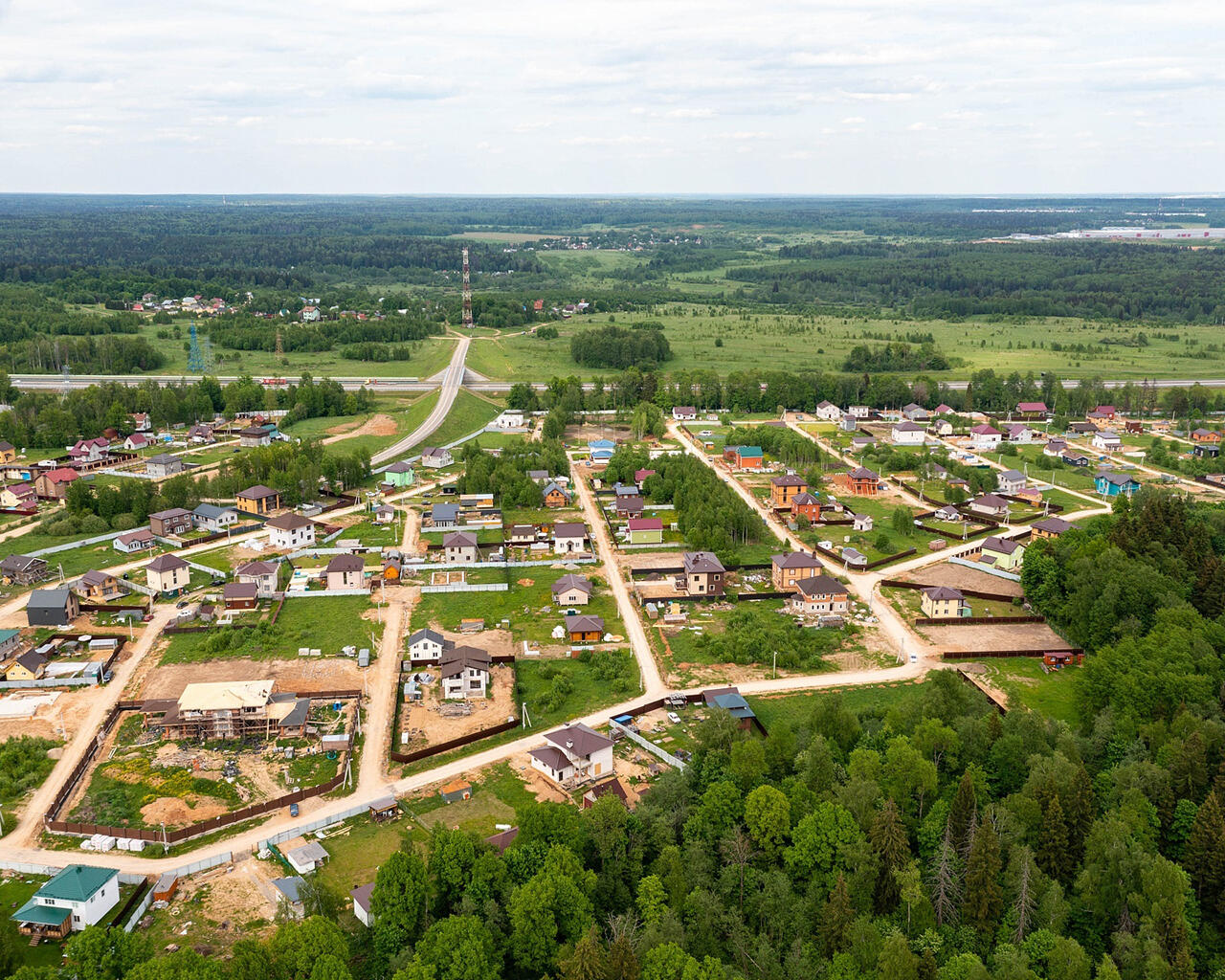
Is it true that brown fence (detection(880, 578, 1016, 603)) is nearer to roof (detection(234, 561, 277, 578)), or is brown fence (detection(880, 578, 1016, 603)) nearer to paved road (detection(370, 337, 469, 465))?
roof (detection(234, 561, 277, 578))

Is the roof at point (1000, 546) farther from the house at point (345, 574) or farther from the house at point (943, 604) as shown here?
the house at point (345, 574)

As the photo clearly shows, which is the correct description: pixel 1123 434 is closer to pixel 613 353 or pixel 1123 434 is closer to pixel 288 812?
pixel 613 353

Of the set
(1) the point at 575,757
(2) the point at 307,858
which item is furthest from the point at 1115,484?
(2) the point at 307,858

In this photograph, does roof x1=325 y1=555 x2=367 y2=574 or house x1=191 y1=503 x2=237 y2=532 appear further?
house x1=191 y1=503 x2=237 y2=532

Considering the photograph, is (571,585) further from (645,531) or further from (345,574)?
(345,574)

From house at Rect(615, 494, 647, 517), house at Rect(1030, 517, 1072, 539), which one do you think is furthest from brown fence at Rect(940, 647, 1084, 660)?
house at Rect(615, 494, 647, 517)

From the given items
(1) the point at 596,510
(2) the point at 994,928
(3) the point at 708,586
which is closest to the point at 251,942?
(2) the point at 994,928
